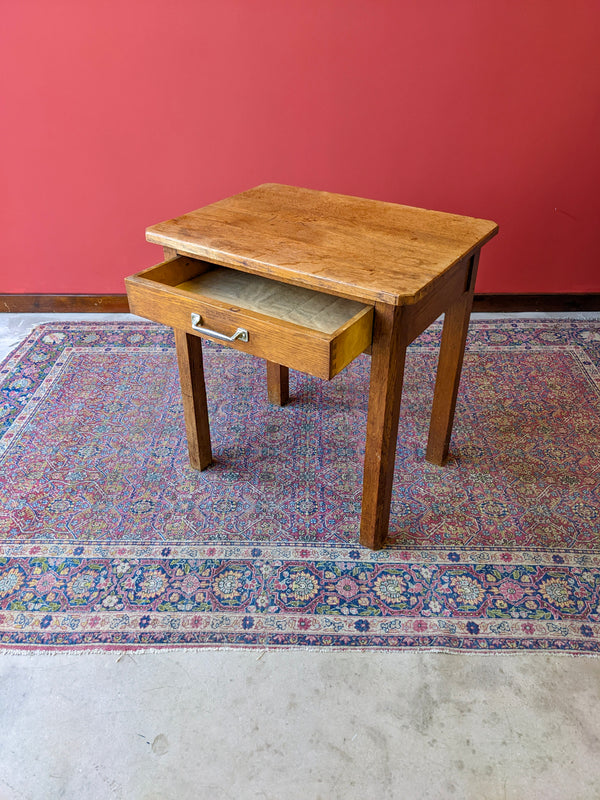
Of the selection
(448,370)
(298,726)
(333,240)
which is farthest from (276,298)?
(298,726)

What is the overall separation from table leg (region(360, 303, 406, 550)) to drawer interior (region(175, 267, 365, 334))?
0.43 feet

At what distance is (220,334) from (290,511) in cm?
59

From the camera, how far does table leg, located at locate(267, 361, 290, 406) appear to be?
2.10 meters

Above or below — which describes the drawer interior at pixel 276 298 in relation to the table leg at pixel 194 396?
above

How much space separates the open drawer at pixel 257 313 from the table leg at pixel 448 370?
0.31m

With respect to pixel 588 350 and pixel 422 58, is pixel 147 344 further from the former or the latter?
pixel 588 350

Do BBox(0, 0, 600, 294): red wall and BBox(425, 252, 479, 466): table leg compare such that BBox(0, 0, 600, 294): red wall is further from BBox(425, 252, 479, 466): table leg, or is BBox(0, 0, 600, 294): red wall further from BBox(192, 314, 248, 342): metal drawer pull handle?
BBox(192, 314, 248, 342): metal drawer pull handle

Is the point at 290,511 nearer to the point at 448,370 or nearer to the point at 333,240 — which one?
the point at 448,370

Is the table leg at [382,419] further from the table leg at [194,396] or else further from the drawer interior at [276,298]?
the table leg at [194,396]

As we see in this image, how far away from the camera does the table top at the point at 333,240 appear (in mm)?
1324

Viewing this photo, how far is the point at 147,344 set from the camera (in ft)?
8.35

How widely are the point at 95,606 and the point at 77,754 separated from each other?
341mm

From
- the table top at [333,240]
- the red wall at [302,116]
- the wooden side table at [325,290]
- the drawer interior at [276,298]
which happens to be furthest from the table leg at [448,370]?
the red wall at [302,116]

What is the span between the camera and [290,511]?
1745 millimetres
